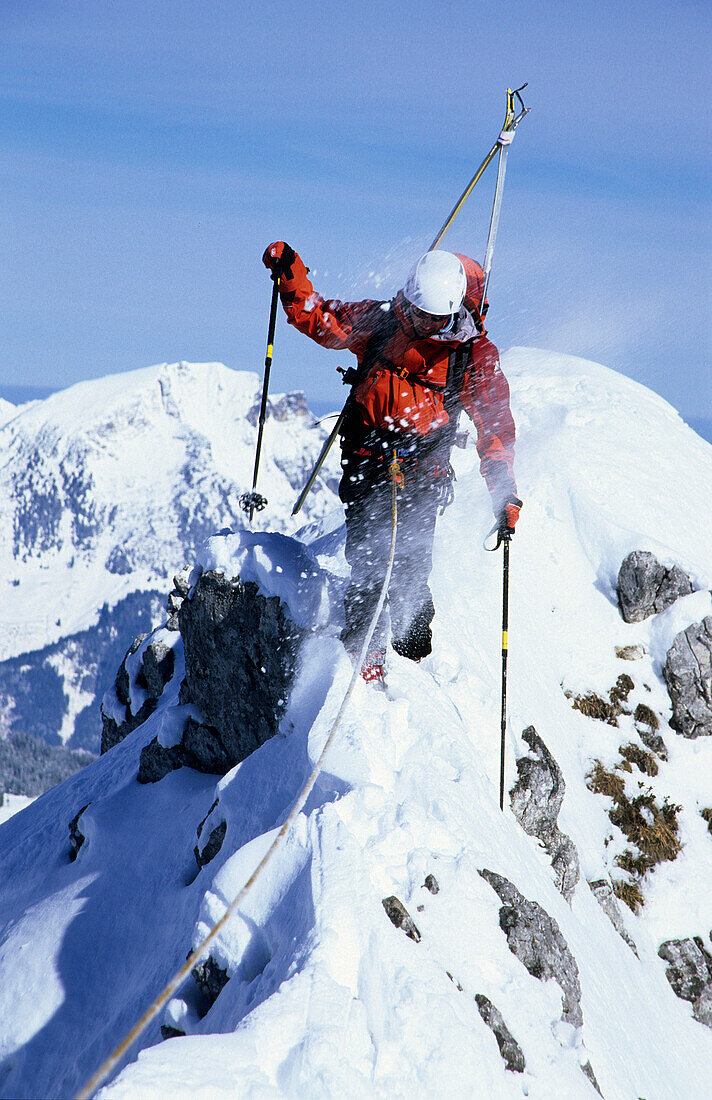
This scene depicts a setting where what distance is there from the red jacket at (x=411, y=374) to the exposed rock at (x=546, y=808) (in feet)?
15.8

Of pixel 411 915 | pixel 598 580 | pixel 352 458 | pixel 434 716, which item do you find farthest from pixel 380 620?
pixel 598 580

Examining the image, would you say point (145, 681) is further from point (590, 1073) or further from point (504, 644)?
point (590, 1073)

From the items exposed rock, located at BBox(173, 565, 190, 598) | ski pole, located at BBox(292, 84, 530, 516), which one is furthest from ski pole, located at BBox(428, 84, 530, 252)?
exposed rock, located at BBox(173, 565, 190, 598)

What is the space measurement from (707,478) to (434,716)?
15.5 meters

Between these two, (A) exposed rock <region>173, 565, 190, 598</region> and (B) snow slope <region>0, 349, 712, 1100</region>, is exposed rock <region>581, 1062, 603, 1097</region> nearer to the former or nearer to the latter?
(B) snow slope <region>0, 349, 712, 1100</region>

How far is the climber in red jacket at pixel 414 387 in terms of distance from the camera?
9000 mm

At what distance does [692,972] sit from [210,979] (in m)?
8.76

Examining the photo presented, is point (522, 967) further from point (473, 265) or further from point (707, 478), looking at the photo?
point (707, 478)

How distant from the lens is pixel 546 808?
1170cm

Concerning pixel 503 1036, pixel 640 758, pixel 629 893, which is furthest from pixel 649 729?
pixel 503 1036

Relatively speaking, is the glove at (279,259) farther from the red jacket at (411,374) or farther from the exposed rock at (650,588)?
the exposed rock at (650,588)

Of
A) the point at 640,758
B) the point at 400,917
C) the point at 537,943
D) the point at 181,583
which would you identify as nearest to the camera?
the point at 400,917

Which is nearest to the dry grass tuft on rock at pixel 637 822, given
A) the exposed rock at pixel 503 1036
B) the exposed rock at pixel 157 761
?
the exposed rock at pixel 503 1036

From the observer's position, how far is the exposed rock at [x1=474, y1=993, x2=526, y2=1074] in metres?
6.16
